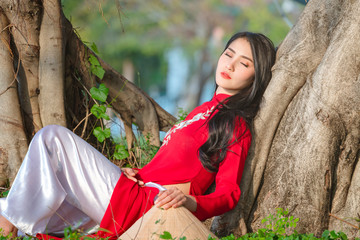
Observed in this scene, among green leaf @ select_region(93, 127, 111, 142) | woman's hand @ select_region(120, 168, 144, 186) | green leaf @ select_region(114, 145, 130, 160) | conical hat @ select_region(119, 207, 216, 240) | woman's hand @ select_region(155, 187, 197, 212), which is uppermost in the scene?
woman's hand @ select_region(155, 187, 197, 212)

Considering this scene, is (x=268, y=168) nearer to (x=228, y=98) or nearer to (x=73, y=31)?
(x=228, y=98)

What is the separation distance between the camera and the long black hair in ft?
9.40

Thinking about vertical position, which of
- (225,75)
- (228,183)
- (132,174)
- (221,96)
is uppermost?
(225,75)

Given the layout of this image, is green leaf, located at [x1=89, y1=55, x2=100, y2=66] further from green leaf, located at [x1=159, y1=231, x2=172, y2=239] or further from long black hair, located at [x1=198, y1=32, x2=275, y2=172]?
green leaf, located at [x1=159, y1=231, x2=172, y2=239]

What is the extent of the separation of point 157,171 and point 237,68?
81cm

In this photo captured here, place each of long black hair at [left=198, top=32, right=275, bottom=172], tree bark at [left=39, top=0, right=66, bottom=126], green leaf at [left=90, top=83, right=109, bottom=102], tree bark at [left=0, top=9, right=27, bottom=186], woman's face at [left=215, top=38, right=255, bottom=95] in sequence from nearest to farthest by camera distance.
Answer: long black hair at [left=198, top=32, right=275, bottom=172]
woman's face at [left=215, top=38, right=255, bottom=95]
tree bark at [left=0, top=9, right=27, bottom=186]
tree bark at [left=39, top=0, right=66, bottom=126]
green leaf at [left=90, top=83, right=109, bottom=102]

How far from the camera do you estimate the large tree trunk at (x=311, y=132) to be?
8.52ft

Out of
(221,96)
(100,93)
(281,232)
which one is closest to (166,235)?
(281,232)

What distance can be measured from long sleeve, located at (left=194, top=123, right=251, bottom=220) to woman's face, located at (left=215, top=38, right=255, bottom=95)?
34 cm

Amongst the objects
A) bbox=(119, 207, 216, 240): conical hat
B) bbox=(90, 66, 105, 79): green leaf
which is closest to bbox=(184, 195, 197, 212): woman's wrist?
bbox=(119, 207, 216, 240): conical hat

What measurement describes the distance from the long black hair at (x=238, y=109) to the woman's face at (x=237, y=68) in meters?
0.04

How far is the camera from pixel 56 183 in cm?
254

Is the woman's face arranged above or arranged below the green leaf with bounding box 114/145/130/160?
above

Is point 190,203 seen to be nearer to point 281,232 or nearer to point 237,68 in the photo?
point 281,232
